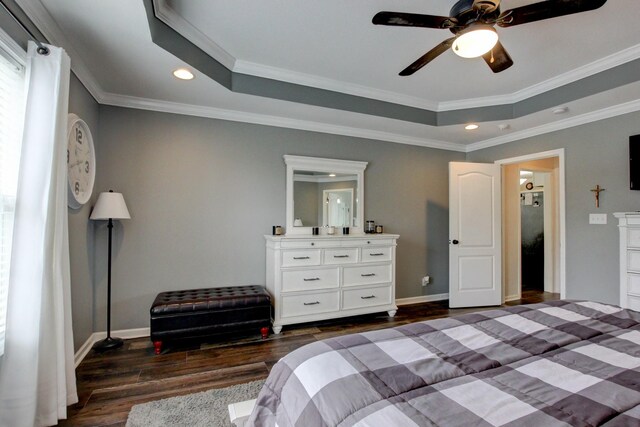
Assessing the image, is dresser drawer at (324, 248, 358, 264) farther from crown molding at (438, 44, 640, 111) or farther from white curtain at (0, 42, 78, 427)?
white curtain at (0, 42, 78, 427)

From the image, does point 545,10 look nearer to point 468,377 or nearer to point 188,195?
point 468,377

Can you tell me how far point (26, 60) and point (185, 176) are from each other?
5.41 ft

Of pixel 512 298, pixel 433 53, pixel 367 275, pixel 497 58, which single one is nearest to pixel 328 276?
pixel 367 275

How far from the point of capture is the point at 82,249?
2631mm

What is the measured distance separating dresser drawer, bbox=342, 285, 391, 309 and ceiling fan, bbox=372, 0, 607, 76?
2.57m

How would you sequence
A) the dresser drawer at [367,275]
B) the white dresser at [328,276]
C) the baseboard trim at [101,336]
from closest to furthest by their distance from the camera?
the baseboard trim at [101,336] < the white dresser at [328,276] < the dresser drawer at [367,275]

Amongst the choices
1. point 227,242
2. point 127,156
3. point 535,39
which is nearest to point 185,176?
point 127,156

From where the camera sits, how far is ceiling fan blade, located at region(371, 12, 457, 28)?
1709 millimetres

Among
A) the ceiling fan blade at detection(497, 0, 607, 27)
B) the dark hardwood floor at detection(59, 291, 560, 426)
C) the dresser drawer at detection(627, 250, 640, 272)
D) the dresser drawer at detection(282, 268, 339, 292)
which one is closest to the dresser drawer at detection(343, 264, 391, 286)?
the dresser drawer at detection(282, 268, 339, 292)

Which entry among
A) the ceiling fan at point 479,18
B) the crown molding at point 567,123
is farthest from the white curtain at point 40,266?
the crown molding at point 567,123

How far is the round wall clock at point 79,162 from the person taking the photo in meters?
2.32

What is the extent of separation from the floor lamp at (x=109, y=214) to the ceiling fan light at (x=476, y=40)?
2973 millimetres

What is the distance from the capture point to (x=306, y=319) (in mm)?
3326

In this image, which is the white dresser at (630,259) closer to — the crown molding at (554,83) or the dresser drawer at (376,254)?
the crown molding at (554,83)
